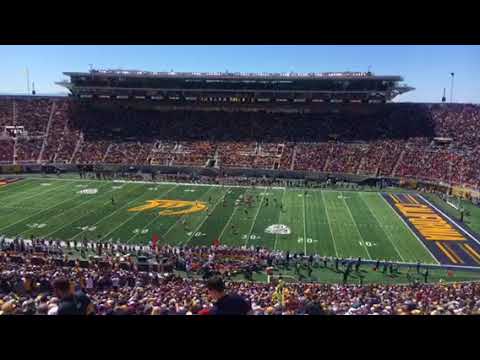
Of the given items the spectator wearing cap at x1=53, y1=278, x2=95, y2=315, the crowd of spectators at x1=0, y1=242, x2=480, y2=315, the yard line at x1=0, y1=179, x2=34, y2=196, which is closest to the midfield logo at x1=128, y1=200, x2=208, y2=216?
the crowd of spectators at x1=0, y1=242, x2=480, y2=315

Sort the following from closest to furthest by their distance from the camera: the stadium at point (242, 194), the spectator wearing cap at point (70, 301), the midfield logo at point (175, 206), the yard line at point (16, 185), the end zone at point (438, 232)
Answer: the spectator wearing cap at point (70, 301), the stadium at point (242, 194), the end zone at point (438, 232), the midfield logo at point (175, 206), the yard line at point (16, 185)

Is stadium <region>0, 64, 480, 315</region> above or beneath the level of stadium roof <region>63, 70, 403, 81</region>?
beneath

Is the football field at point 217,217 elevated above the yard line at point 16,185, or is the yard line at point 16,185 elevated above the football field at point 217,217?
the yard line at point 16,185

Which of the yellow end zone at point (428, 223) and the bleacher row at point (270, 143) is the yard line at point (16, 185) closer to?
the bleacher row at point (270, 143)

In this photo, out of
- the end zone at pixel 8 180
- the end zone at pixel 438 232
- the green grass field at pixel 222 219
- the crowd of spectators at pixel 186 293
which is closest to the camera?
the crowd of spectators at pixel 186 293

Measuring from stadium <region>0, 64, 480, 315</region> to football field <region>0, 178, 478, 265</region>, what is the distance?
140 mm

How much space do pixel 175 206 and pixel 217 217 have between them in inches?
145

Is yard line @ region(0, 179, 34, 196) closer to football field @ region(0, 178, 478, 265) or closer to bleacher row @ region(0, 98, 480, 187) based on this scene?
football field @ region(0, 178, 478, 265)

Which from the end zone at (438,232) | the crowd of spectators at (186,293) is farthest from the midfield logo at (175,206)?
the end zone at (438,232)

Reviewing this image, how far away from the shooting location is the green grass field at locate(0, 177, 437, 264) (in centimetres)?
2108

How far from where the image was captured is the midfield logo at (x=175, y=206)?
2645 cm

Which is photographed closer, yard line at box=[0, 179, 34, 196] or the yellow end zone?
the yellow end zone

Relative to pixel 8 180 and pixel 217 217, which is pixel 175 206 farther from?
pixel 8 180

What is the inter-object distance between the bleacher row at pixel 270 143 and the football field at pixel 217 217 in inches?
289
